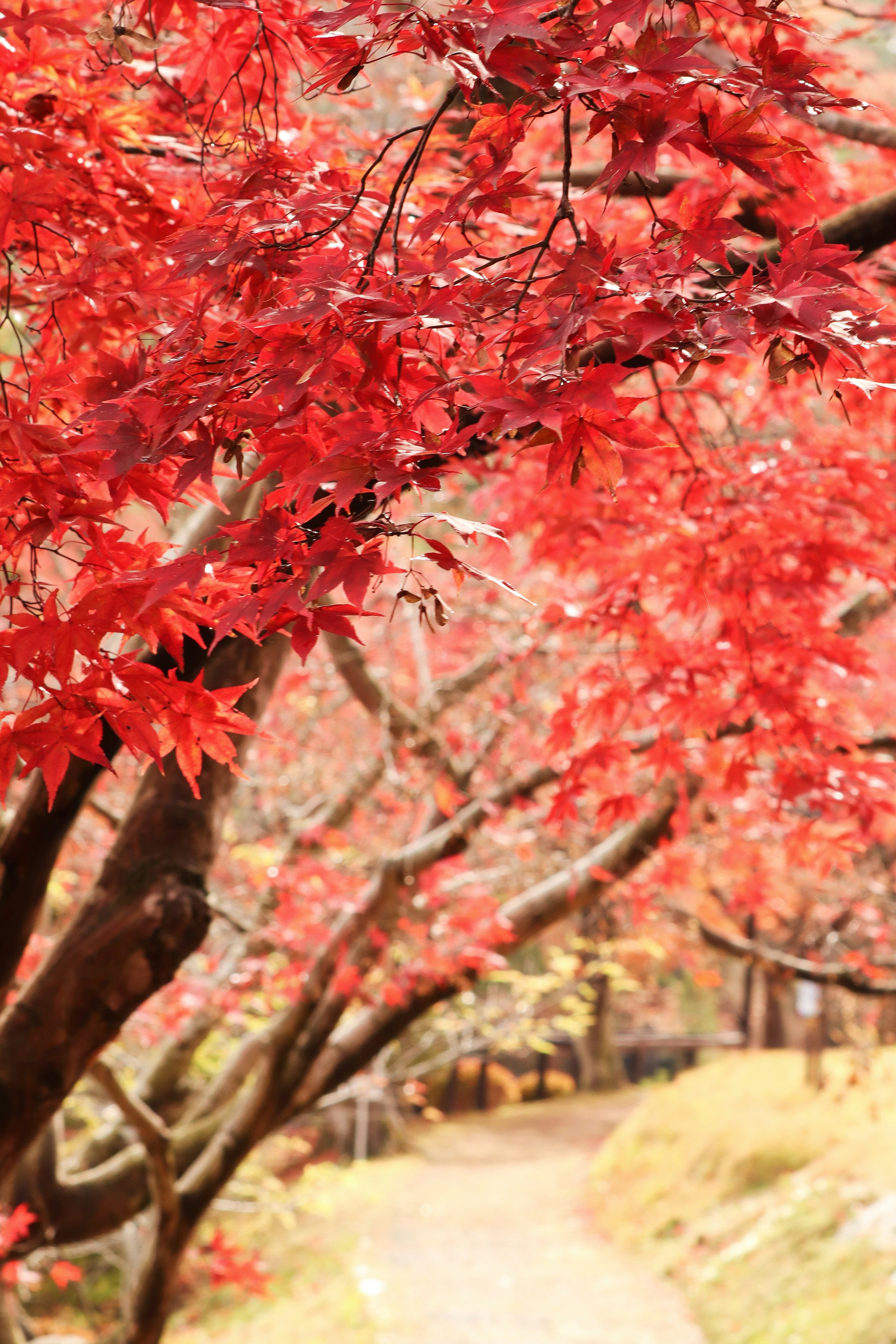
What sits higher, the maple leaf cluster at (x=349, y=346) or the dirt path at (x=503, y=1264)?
the maple leaf cluster at (x=349, y=346)

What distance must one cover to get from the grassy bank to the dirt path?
40 cm

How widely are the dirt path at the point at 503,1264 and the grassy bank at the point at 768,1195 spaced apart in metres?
0.40

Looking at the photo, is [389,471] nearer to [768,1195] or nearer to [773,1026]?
[768,1195]

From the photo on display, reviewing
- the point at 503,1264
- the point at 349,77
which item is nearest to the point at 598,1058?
the point at 503,1264

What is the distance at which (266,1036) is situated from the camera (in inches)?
193

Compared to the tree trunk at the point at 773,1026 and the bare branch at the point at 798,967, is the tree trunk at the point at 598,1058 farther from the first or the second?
the bare branch at the point at 798,967

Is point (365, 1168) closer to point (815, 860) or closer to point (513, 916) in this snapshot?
point (513, 916)

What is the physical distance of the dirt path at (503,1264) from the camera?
8.25 metres

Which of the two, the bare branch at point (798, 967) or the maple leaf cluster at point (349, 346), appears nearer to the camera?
the maple leaf cluster at point (349, 346)

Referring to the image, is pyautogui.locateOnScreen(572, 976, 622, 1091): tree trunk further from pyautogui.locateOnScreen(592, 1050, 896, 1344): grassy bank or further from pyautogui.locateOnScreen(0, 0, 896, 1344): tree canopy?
pyautogui.locateOnScreen(0, 0, 896, 1344): tree canopy

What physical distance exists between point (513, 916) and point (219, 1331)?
6.44 m

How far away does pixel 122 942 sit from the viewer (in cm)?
288

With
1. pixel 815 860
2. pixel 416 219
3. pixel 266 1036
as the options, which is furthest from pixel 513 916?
pixel 416 219

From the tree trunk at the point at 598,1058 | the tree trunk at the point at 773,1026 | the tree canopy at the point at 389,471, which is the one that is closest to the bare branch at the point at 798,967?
the tree canopy at the point at 389,471
